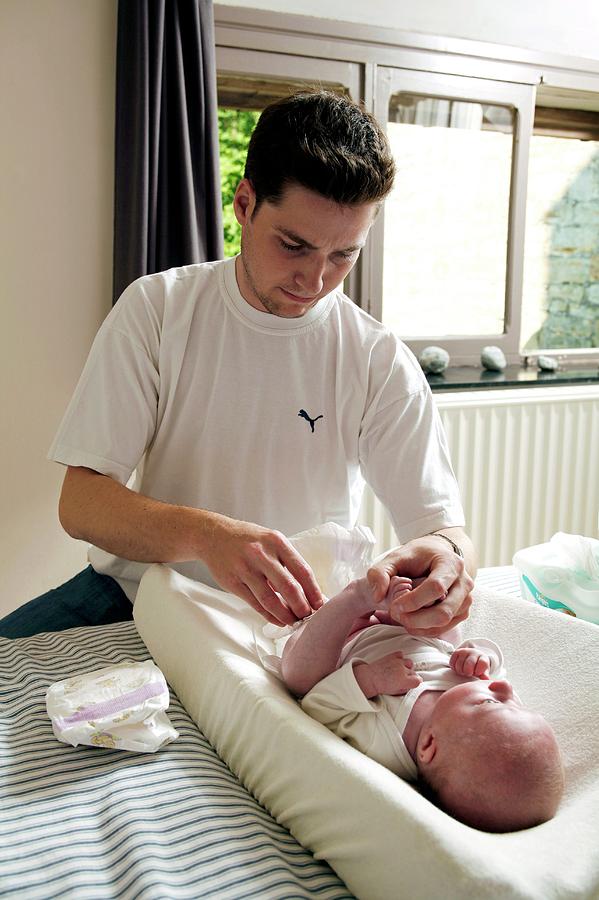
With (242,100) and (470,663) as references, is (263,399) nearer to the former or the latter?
(470,663)

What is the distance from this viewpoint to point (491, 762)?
3.11 feet

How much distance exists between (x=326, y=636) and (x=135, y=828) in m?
0.38

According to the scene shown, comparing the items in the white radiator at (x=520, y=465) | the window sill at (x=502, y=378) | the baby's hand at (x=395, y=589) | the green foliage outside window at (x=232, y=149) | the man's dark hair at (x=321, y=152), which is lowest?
the white radiator at (x=520, y=465)

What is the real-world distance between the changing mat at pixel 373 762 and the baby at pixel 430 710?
0.17 ft

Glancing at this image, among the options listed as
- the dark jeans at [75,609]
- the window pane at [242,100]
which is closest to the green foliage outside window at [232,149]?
the window pane at [242,100]

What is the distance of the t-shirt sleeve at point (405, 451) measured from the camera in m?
1.51

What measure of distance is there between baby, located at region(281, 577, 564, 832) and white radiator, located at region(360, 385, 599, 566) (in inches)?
64.1

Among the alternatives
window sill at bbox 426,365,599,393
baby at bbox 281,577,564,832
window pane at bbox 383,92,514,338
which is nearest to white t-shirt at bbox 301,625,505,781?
baby at bbox 281,577,564,832

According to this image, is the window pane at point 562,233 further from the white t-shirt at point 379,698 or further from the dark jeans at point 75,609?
the white t-shirt at point 379,698

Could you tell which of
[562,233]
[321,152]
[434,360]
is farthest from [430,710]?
[562,233]

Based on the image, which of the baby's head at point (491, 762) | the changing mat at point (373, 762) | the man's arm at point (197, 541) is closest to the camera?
the changing mat at point (373, 762)

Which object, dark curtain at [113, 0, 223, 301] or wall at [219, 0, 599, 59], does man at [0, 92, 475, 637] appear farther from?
wall at [219, 0, 599, 59]

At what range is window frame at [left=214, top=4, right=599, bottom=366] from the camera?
103 inches

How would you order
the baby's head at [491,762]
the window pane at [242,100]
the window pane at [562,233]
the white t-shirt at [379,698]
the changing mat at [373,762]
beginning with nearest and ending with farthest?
the changing mat at [373,762]
the baby's head at [491,762]
the white t-shirt at [379,698]
the window pane at [242,100]
the window pane at [562,233]
